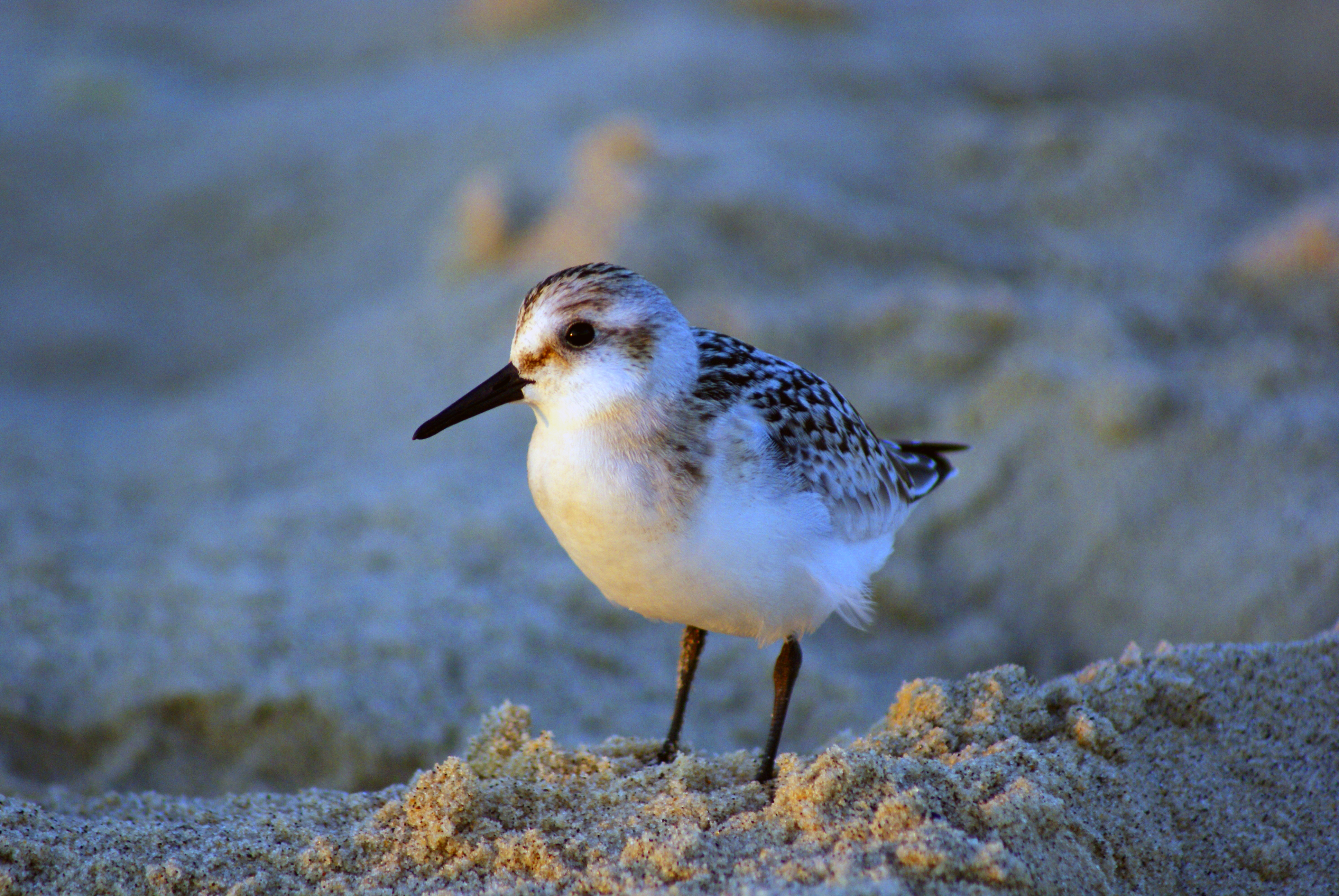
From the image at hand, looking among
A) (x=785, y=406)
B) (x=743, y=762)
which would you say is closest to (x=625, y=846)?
(x=743, y=762)

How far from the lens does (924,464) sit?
3350mm

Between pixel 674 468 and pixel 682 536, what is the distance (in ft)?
0.50

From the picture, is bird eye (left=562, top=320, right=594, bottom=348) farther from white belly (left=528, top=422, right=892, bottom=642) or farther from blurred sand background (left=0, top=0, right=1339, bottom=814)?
blurred sand background (left=0, top=0, right=1339, bottom=814)

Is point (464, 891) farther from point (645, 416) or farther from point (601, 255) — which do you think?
point (601, 255)

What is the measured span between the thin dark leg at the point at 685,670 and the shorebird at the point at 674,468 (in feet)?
0.30

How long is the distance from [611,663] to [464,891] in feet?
5.44

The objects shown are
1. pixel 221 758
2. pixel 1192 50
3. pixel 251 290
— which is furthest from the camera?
pixel 1192 50

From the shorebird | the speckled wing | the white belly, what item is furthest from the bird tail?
the white belly

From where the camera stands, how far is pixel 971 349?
4742mm

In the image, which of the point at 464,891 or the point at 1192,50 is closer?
the point at 464,891

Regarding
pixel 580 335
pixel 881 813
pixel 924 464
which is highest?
pixel 924 464

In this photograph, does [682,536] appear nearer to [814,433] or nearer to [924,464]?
[814,433]

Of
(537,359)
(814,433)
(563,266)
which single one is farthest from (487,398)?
(563,266)

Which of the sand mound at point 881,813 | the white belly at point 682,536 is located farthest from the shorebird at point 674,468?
the sand mound at point 881,813
